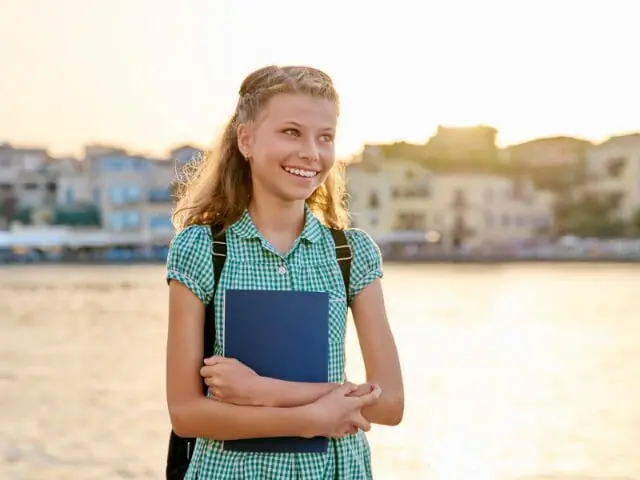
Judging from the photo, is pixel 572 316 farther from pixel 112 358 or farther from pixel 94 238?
pixel 94 238

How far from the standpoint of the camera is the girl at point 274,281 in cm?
129

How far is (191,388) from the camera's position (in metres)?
1.33

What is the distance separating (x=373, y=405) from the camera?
4.51 ft

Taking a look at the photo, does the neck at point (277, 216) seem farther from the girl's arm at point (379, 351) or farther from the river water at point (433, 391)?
the river water at point (433, 391)

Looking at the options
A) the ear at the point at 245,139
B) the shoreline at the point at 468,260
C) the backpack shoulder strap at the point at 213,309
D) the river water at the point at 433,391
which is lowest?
the river water at the point at 433,391

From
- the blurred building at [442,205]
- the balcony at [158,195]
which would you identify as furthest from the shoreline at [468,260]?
the balcony at [158,195]

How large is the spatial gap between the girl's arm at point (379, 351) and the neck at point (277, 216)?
0.12 meters

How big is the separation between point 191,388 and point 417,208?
4707 cm

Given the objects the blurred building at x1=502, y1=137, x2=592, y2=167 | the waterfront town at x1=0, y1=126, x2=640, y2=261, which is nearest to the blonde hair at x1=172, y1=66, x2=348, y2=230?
the waterfront town at x1=0, y1=126, x2=640, y2=261

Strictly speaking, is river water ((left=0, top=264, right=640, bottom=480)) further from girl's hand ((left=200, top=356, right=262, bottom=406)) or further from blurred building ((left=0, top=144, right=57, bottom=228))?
blurred building ((left=0, top=144, right=57, bottom=228))

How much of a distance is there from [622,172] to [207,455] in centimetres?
4961

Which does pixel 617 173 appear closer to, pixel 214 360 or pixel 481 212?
pixel 481 212

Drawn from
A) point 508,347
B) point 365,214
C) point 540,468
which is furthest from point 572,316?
point 365,214

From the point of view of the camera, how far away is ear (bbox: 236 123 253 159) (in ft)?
4.64
